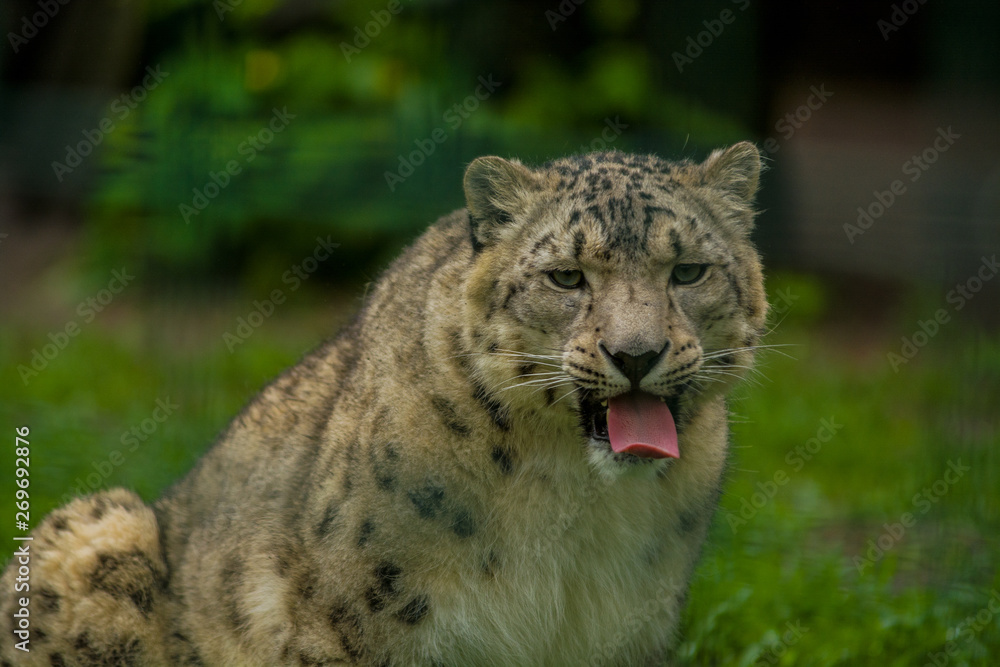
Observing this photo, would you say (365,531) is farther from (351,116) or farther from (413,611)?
(351,116)

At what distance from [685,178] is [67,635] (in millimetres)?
2912

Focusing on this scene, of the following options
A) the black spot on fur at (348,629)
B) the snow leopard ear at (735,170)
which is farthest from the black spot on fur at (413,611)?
the snow leopard ear at (735,170)

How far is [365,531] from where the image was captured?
3.82m

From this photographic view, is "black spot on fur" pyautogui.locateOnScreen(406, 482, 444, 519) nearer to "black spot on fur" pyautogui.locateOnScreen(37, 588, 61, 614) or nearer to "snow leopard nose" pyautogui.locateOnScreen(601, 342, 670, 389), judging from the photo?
"snow leopard nose" pyautogui.locateOnScreen(601, 342, 670, 389)

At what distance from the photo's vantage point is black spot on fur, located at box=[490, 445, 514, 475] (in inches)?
151

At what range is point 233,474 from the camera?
178 inches

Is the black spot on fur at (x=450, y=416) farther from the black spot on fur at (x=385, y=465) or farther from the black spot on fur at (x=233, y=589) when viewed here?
the black spot on fur at (x=233, y=589)

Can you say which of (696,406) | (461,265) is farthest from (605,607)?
(461,265)

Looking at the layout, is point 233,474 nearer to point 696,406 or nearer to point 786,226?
point 696,406

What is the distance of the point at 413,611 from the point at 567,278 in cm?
124

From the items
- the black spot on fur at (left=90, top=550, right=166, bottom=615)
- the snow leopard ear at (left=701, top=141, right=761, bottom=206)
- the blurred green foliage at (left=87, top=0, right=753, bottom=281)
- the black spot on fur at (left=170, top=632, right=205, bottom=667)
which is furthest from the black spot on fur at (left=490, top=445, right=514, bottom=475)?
the blurred green foliage at (left=87, top=0, right=753, bottom=281)

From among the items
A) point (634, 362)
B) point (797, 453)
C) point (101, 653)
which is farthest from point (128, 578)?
point (797, 453)

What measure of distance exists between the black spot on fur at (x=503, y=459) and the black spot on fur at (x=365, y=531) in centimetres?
48

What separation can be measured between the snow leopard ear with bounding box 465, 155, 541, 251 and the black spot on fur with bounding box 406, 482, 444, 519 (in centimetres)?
88
